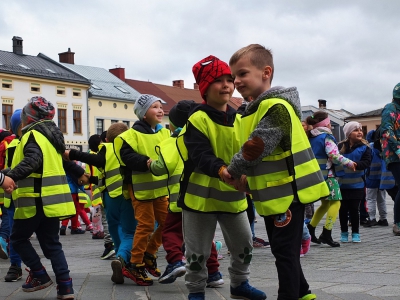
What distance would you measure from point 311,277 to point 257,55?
2.96 metres

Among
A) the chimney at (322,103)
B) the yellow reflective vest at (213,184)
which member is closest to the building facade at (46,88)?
the chimney at (322,103)

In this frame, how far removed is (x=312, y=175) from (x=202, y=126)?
3.63ft

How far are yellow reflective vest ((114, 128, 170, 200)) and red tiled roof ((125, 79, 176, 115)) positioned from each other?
67.5 m

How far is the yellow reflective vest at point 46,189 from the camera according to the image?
19.8 ft

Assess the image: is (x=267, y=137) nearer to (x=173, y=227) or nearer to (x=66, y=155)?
(x=173, y=227)

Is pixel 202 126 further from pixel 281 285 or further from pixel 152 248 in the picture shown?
pixel 152 248

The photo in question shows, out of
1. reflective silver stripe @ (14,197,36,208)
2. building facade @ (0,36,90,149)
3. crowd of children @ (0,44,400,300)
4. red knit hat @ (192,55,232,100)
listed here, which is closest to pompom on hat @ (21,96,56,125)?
crowd of children @ (0,44,400,300)

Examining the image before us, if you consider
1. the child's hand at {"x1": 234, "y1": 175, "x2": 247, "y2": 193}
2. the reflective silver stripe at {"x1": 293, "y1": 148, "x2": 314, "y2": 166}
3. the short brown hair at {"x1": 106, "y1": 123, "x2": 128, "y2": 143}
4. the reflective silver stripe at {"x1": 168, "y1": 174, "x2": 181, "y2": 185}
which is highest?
the short brown hair at {"x1": 106, "y1": 123, "x2": 128, "y2": 143}

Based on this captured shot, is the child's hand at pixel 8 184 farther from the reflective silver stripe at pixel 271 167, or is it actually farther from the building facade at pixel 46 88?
the building facade at pixel 46 88

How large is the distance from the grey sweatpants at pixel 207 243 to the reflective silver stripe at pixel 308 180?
1051 mm

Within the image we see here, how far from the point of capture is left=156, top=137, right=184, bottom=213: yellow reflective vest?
649 cm

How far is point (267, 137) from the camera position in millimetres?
4262

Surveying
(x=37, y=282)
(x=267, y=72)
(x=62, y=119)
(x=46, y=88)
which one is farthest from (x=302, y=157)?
(x=62, y=119)

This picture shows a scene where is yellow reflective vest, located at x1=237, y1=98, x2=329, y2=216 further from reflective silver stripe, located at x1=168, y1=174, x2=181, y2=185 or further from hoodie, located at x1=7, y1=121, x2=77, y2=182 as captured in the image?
reflective silver stripe, located at x1=168, y1=174, x2=181, y2=185
